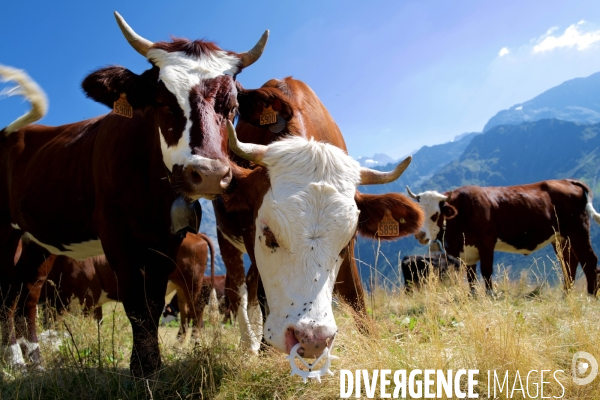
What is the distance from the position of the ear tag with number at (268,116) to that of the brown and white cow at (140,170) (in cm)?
41

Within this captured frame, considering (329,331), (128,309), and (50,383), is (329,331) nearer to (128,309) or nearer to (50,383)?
(128,309)

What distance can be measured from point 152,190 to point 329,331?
2.08 metres

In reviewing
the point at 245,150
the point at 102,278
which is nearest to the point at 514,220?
the point at 102,278

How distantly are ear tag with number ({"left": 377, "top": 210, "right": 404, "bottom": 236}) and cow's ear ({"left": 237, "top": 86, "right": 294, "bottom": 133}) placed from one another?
1223 mm

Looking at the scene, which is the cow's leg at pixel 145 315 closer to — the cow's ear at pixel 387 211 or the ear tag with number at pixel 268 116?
Answer: the ear tag with number at pixel 268 116

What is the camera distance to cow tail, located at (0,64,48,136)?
16.1ft

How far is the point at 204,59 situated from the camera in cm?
347

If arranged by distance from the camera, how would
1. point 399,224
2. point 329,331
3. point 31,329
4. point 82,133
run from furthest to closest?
point 31,329 < point 82,133 < point 399,224 < point 329,331

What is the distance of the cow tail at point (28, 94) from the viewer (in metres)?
4.91

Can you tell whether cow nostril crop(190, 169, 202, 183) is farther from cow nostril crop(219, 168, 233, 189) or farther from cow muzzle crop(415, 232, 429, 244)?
cow muzzle crop(415, 232, 429, 244)

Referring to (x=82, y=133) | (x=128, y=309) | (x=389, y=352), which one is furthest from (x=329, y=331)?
(x=82, y=133)

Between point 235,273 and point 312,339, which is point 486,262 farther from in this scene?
point 312,339

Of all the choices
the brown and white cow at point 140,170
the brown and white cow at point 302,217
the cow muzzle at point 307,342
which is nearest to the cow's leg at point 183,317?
the brown and white cow at point 140,170

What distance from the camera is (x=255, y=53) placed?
396 centimetres
